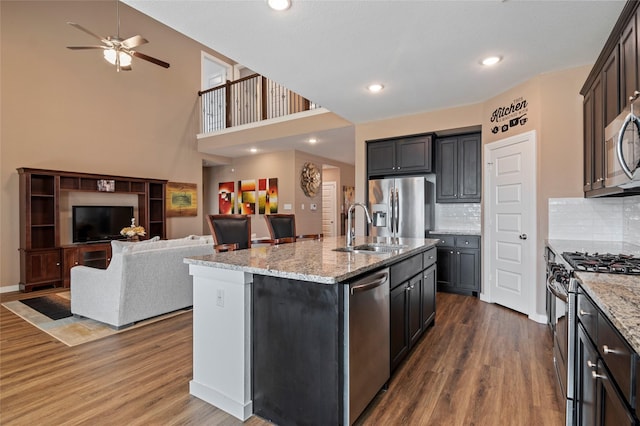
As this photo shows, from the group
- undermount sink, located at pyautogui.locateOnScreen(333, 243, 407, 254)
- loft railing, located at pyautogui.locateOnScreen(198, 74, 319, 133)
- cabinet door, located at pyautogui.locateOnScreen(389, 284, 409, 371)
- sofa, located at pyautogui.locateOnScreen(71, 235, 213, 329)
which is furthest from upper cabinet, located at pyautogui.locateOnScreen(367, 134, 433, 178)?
sofa, located at pyautogui.locateOnScreen(71, 235, 213, 329)

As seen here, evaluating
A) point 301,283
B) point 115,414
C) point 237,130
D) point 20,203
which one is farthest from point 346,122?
point 20,203

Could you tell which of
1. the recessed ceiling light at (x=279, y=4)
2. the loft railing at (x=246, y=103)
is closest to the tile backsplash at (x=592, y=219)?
the recessed ceiling light at (x=279, y=4)

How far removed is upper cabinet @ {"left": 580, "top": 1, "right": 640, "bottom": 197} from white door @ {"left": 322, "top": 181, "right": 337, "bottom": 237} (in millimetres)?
6518

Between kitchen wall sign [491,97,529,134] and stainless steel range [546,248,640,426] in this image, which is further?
kitchen wall sign [491,97,529,134]

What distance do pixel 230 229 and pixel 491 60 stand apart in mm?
3448

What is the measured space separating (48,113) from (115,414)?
5.75 metres

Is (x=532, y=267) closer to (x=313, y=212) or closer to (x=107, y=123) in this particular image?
(x=313, y=212)

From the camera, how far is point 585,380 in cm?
136

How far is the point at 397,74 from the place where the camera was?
3.38 metres

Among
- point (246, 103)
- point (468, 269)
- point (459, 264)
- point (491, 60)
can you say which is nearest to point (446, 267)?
point (459, 264)

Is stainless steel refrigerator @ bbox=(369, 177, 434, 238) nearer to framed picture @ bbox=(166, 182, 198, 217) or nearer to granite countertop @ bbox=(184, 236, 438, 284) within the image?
granite countertop @ bbox=(184, 236, 438, 284)

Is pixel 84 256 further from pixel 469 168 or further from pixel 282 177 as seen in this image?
pixel 469 168

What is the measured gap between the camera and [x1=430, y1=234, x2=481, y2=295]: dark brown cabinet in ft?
14.2

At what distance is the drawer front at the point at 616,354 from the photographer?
835 mm
